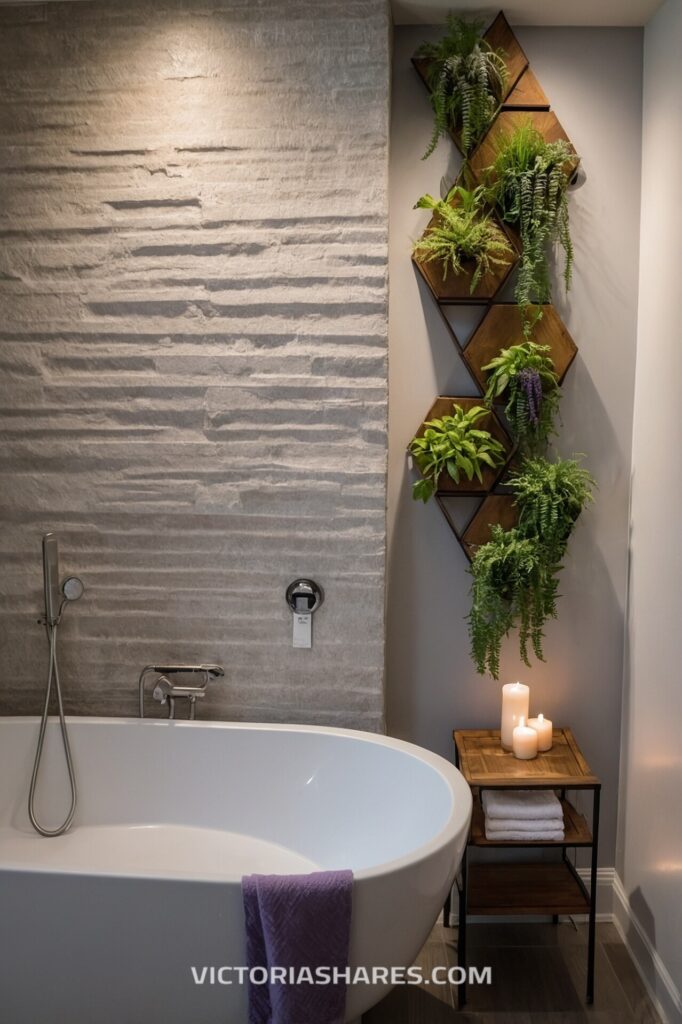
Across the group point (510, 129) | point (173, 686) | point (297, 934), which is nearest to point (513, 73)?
point (510, 129)

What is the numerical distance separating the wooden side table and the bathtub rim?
0.19 meters

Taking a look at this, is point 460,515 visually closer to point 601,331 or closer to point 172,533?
point 601,331

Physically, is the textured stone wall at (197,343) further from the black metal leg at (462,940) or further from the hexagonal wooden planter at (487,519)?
the black metal leg at (462,940)

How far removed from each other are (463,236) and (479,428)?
0.57 meters

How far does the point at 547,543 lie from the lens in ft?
8.79

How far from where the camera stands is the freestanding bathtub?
191 centimetres

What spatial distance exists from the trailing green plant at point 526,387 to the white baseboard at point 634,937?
1.43 m

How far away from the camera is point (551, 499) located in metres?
2.63

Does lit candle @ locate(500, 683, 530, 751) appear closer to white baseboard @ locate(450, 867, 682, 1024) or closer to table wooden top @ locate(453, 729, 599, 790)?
table wooden top @ locate(453, 729, 599, 790)

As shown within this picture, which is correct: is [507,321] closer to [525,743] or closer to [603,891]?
[525,743]

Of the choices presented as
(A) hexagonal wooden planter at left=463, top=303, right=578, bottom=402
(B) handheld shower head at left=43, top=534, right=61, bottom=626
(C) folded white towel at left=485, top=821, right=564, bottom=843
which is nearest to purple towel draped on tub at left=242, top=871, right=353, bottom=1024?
(C) folded white towel at left=485, top=821, right=564, bottom=843

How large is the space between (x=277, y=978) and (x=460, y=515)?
1454mm

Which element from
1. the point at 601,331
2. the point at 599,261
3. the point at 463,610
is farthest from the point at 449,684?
the point at 599,261

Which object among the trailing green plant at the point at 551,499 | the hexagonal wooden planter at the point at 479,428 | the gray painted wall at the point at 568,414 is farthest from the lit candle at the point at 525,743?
the hexagonal wooden planter at the point at 479,428
